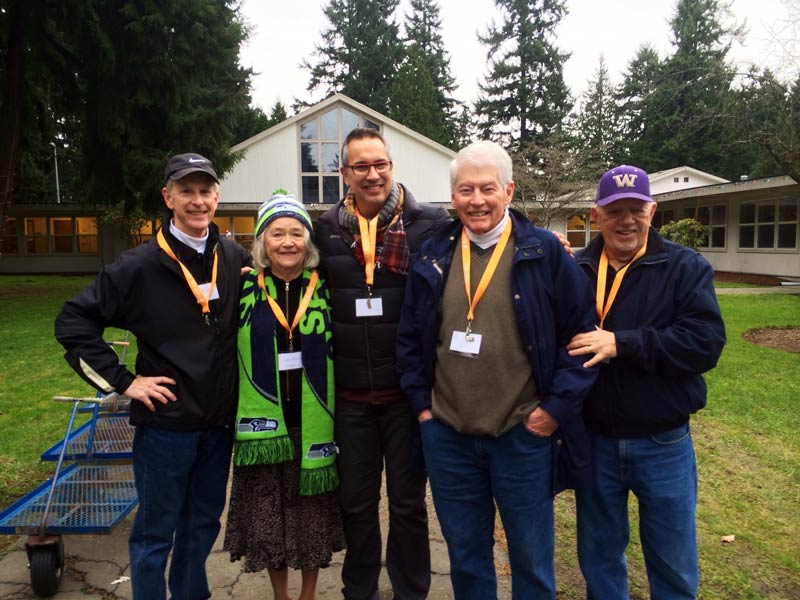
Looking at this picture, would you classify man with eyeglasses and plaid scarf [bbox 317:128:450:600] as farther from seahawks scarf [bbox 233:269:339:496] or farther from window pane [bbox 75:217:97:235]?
window pane [bbox 75:217:97:235]

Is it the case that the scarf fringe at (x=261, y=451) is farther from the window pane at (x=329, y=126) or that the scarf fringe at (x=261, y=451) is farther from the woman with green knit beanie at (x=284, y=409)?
the window pane at (x=329, y=126)

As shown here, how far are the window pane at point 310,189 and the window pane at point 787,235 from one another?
18.4m

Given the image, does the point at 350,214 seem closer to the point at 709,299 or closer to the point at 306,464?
the point at 306,464

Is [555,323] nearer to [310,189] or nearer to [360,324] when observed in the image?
[360,324]

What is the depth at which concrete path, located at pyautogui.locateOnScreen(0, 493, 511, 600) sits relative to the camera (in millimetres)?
3359

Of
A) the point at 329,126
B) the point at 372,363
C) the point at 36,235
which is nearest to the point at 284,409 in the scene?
the point at 372,363

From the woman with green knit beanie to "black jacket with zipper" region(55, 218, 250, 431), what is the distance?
19 cm

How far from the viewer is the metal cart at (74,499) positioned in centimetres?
327

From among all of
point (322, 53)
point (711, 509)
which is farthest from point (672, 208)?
point (322, 53)

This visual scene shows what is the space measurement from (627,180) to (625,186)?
3cm

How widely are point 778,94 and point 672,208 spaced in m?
18.3

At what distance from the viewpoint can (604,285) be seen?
8.54 ft

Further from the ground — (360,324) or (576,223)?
(576,223)

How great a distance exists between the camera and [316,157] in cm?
2719
